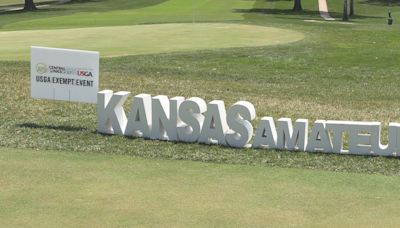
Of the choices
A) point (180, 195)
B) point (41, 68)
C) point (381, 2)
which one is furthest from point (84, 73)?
point (381, 2)

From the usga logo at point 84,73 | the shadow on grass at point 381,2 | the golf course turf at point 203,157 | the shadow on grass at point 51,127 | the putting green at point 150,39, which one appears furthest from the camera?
the shadow on grass at point 381,2

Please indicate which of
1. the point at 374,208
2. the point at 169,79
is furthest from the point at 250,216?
the point at 169,79

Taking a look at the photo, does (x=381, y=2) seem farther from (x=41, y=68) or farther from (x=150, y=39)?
(x=41, y=68)

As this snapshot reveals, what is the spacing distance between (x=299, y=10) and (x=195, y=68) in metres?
39.8

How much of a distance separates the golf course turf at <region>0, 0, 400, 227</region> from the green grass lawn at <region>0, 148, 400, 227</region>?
0.01 meters

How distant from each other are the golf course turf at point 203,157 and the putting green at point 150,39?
36 cm

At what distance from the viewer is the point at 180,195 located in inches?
301

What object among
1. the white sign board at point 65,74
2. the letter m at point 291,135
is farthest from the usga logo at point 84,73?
the letter m at point 291,135

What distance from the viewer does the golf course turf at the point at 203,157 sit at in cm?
705

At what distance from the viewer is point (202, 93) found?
1553cm

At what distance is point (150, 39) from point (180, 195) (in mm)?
18435

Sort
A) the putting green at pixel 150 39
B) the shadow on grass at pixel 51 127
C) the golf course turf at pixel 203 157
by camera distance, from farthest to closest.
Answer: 1. the putting green at pixel 150 39
2. the shadow on grass at pixel 51 127
3. the golf course turf at pixel 203 157

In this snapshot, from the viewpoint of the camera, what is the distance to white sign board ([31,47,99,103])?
11.5 meters

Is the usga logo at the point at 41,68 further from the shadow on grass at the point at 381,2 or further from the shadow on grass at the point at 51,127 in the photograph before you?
the shadow on grass at the point at 381,2
